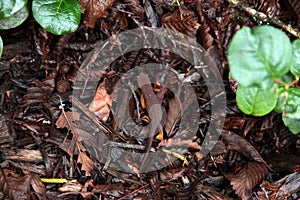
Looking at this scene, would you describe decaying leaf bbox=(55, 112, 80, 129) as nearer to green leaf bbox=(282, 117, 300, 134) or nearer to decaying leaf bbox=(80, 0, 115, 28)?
decaying leaf bbox=(80, 0, 115, 28)

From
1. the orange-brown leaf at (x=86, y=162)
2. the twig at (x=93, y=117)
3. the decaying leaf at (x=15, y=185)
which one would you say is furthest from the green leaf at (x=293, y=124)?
the decaying leaf at (x=15, y=185)

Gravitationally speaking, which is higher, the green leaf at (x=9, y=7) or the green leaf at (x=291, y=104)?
the green leaf at (x=9, y=7)

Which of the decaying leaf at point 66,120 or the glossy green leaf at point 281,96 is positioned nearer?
the glossy green leaf at point 281,96

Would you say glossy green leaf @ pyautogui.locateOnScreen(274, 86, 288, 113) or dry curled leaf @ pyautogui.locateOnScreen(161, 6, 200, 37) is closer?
glossy green leaf @ pyautogui.locateOnScreen(274, 86, 288, 113)

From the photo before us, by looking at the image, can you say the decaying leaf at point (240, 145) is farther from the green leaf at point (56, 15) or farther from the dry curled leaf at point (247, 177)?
the green leaf at point (56, 15)

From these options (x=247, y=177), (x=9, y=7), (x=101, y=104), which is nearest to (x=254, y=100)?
(x=247, y=177)

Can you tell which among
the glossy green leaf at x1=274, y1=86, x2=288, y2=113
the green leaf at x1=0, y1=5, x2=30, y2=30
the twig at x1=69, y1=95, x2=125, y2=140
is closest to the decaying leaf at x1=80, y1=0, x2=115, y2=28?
the green leaf at x1=0, y1=5, x2=30, y2=30
